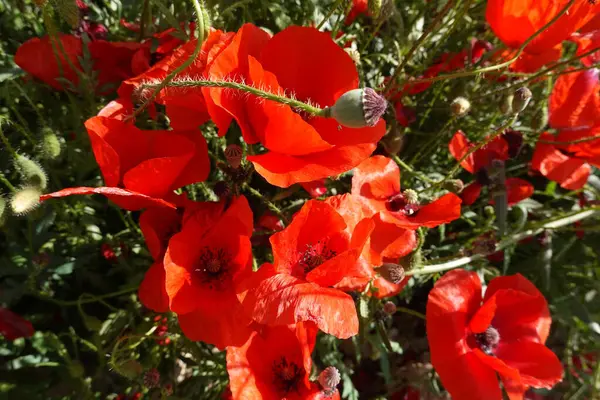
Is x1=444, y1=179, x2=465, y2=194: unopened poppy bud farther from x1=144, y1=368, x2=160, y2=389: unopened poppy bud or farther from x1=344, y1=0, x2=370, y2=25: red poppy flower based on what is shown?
x1=144, y1=368, x2=160, y2=389: unopened poppy bud

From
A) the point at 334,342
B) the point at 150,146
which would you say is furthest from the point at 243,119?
the point at 334,342

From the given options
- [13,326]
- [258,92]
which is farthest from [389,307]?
[13,326]

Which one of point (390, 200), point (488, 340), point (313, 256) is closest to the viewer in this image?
point (313, 256)

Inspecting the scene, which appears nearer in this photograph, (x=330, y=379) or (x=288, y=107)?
(x=288, y=107)

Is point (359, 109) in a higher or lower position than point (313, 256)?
higher

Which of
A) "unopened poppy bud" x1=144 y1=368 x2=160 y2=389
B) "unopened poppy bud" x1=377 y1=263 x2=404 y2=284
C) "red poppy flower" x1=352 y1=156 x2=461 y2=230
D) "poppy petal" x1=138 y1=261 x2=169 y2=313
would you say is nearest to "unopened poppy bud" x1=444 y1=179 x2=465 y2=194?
"red poppy flower" x1=352 y1=156 x2=461 y2=230

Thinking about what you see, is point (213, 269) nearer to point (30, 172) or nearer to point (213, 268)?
point (213, 268)

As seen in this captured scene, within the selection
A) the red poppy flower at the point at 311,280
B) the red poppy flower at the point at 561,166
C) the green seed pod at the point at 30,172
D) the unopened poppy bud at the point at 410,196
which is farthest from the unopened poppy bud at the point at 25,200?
the red poppy flower at the point at 561,166

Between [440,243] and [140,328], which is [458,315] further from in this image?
[140,328]
